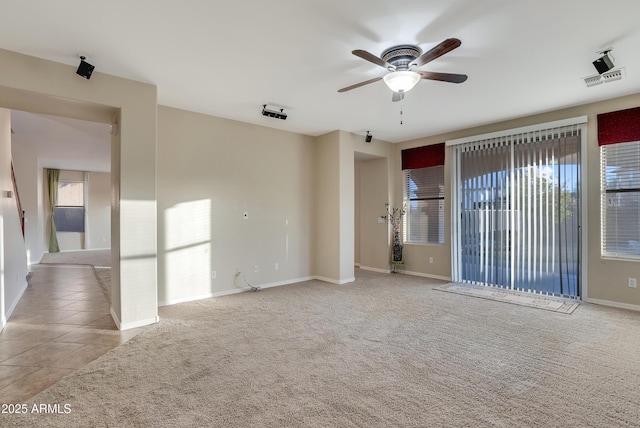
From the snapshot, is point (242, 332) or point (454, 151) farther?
point (454, 151)

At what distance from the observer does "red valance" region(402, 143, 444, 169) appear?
6.19m

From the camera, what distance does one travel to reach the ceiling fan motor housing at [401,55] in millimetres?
2869

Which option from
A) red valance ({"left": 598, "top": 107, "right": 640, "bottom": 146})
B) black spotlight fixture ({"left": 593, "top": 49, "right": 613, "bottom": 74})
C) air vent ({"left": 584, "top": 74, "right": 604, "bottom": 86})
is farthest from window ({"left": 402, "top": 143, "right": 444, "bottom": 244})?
black spotlight fixture ({"left": 593, "top": 49, "right": 613, "bottom": 74})


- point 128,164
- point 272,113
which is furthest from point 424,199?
point 128,164

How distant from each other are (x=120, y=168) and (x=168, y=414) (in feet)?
8.52

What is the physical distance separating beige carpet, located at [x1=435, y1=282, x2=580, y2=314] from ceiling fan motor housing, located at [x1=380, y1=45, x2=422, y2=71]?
359 centimetres

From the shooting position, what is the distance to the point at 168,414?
2023 millimetres

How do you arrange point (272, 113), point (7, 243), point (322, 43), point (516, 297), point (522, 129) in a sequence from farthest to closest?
point (522, 129) < point (516, 297) < point (272, 113) < point (7, 243) < point (322, 43)

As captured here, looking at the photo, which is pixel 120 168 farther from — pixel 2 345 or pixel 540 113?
pixel 540 113

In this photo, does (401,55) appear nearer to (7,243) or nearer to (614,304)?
(614,304)

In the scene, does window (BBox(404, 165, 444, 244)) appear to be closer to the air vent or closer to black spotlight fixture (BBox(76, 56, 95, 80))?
the air vent

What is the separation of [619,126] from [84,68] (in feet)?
20.7

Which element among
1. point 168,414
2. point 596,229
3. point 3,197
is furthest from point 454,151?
point 3,197

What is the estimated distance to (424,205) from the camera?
6.55 metres
